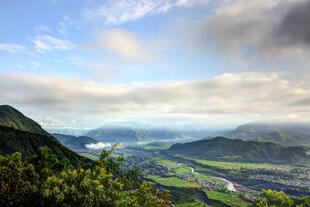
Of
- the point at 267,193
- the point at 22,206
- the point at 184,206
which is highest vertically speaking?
the point at 22,206

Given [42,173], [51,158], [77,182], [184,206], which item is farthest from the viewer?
[184,206]

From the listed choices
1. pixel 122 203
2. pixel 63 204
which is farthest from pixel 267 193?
pixel 63 204

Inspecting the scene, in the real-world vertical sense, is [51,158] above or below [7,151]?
above

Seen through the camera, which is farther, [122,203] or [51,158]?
[51,158]

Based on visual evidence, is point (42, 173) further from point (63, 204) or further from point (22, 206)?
point (63, 204)

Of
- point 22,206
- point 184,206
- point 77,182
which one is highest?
point 77,182

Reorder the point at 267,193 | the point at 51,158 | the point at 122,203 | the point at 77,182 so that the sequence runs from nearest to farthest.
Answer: the point at 122,203, the point at 77,182, the point at 51,158, the point at 267,193

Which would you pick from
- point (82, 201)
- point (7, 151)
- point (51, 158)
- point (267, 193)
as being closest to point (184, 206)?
point (267, 193)

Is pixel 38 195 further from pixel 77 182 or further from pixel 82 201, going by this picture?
pixel 82 201

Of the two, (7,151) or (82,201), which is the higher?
(82,201)
